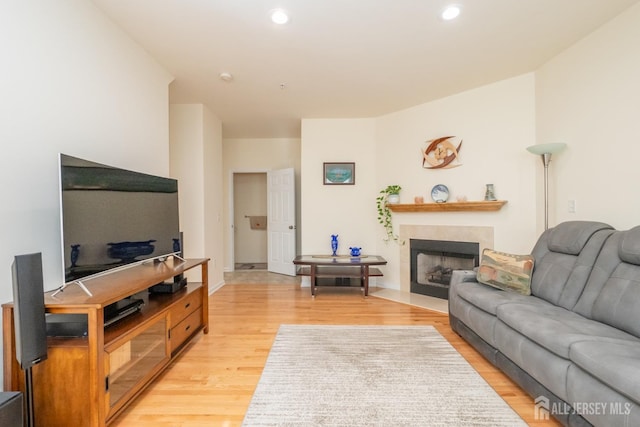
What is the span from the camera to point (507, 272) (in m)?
2.35

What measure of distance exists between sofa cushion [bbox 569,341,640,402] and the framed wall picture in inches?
132

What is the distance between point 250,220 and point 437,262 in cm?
415

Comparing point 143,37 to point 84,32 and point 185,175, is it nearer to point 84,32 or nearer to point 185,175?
point 84,32

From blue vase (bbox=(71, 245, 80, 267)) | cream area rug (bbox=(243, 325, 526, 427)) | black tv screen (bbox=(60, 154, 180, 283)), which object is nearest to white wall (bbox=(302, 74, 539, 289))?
cream area rug (bbox=(243, 325, 526, 427))

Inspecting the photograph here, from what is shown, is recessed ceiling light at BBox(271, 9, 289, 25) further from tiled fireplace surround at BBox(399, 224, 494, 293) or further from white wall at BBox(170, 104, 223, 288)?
tiled fireplace surround at BBox(399, 224, 494, 293)

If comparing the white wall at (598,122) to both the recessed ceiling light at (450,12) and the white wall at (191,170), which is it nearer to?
the recessed ceiling light at (450,12)

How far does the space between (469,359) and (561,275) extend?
3.15 feet

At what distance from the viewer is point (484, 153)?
338 cm

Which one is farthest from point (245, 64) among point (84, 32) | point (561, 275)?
point (561, 275)

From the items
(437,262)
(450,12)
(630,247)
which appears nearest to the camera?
(630,247)

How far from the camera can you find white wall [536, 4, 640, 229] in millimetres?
2104

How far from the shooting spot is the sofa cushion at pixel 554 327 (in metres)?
1.45

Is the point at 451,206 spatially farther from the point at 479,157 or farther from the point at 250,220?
the point at 250,220

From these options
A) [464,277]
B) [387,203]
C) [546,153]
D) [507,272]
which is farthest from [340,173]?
[507,272]
